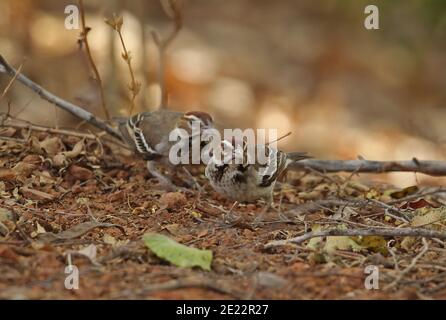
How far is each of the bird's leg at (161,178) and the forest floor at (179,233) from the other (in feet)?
0.23

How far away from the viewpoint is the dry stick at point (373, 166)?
653cm

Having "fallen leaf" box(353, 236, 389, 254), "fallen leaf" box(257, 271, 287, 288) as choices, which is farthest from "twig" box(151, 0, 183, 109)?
"fallen leaf" box(257, 271, 287, 288)

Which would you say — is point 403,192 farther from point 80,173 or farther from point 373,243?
point 80,173

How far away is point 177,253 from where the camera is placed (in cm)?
447

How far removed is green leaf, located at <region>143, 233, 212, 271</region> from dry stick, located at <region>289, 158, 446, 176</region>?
2.49m

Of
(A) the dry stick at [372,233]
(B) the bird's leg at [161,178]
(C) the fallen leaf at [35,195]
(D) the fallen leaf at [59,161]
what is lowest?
(A) the dry stick at [372,233]

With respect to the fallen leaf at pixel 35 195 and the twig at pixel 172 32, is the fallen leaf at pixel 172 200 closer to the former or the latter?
the fallen leaf at pixel 35 195

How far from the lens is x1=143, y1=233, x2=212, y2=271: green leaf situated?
439cm

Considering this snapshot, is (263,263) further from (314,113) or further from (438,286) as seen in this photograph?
(314,113)

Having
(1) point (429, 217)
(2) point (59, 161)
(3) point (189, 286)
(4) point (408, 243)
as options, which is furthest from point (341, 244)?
(2) point (59, 161)

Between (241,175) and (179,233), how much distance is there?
1.02m

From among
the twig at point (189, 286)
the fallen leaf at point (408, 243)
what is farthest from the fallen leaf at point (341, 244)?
the twig at point (189, 286)

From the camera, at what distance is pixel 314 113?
514 inches
